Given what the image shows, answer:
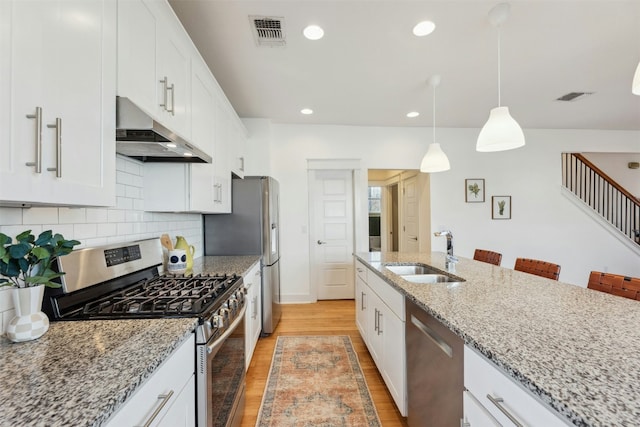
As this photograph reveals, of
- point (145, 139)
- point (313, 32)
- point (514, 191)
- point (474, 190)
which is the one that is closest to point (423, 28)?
point (313, 32)

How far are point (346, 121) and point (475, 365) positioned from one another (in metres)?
3.74

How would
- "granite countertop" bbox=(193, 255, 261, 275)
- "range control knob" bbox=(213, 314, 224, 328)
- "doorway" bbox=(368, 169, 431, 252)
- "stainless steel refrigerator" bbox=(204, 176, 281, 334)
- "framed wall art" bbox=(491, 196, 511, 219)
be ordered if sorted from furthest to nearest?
"doorway" bbox=(368, 169, 431, 252) → "framed wall art" bbox=(491, 196, 511, 219) → "stainless steel refrigerator" bbox=(204, 176, 281, 334) → "granite countertop" bbox=(193, 255, 261, 275) → "range control knob" bbox=(213, 314, 224, 328)

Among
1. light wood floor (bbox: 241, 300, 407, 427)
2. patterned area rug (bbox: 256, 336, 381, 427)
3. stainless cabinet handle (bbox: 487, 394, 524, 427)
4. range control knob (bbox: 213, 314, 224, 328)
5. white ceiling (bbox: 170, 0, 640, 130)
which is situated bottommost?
light wood floor (bbox: 241, 300, 407, 427)

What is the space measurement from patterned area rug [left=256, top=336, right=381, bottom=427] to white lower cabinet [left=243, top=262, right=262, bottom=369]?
0.27 meters

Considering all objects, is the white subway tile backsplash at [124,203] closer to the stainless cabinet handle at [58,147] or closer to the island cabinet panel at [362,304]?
the stainless cabinet handle at [58,147]

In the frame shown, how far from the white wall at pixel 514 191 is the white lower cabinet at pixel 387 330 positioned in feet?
6.63

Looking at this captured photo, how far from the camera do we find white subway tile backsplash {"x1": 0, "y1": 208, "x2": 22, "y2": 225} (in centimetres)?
106

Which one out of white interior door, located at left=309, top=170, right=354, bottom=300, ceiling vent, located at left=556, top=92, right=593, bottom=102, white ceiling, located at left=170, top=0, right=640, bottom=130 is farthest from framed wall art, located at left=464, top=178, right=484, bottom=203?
white interior door, located at left=309, top=170, right=354, bottom=300

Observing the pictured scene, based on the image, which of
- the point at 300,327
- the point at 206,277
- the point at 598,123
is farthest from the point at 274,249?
the point at 598,123

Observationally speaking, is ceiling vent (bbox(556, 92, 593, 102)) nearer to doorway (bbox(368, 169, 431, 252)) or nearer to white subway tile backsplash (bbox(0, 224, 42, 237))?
doorway (bbox(368, 169, 431, 252))

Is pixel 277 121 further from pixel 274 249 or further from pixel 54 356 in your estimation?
pixel 54 356

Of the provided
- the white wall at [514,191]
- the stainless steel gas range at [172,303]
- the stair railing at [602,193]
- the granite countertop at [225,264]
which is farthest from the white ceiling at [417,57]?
the granite countertop at [225,264]

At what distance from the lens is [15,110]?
740 mm

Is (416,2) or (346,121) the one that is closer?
(416,2)
